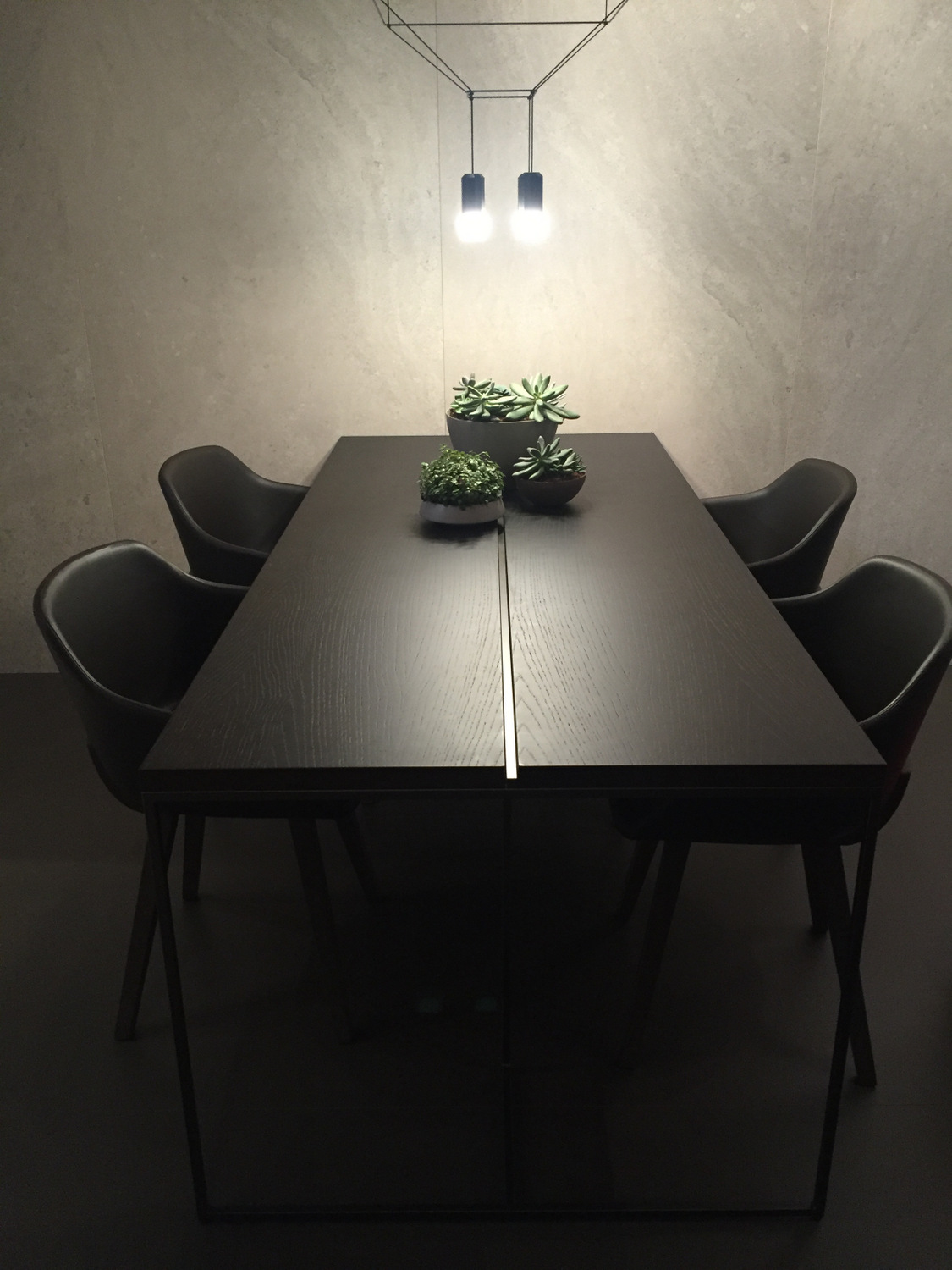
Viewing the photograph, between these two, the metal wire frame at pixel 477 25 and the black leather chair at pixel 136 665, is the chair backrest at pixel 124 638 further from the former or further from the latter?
the metal wire frame at pixel 477 25

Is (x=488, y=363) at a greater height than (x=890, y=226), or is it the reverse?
(x=890, y=226)

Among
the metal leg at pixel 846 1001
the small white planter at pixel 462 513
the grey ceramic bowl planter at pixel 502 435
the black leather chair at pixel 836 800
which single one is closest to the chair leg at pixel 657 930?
the black leather chair at pixel 836 800

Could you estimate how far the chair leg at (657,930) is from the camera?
1.82 metres

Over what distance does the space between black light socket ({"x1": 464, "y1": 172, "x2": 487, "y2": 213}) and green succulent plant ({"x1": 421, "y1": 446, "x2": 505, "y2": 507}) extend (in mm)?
950

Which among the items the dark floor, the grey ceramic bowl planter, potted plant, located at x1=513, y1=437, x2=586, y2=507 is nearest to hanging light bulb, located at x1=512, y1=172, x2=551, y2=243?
the grey ceramic bowl planter

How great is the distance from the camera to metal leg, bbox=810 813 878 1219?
145 cm

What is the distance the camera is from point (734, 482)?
138 inches

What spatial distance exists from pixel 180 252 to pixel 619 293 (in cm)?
138

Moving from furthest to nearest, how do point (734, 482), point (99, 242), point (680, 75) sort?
point (734, 482)
point (99, 242)
point (680, 75)

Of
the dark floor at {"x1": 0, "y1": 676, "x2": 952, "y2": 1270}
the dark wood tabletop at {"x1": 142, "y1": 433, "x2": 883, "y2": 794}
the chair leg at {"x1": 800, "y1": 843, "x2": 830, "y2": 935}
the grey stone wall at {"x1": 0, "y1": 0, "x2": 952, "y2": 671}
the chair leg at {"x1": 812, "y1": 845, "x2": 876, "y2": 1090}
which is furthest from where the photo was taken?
the grey stone wall at {"x1": 0, "y1": 0, "x2": 952, "y2": 671}

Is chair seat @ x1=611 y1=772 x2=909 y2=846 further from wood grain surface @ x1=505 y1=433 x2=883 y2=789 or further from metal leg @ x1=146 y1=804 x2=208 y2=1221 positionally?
metal leg @ x1=146 y1=804 x2=208 y2=1221

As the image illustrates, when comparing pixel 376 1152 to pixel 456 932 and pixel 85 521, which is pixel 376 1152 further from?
pixel 85 521

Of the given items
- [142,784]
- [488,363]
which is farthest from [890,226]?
[142,784]

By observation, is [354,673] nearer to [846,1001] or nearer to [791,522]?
[846,1001]
